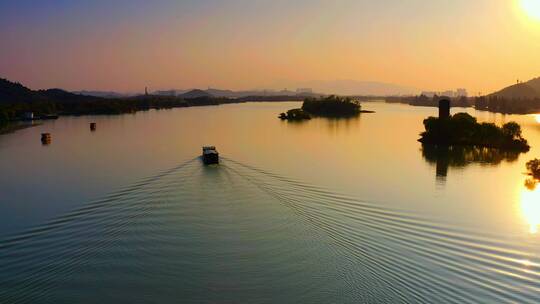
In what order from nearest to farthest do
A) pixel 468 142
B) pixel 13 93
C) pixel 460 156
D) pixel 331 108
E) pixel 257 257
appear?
pixel 257 257
pixel 460 156
pixel 468 142
pixel 331 108
pixel 13 93

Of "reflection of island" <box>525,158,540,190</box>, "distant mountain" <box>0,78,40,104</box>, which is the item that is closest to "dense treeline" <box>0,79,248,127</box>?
"distant mountain" <box>0,78,40,104</box>

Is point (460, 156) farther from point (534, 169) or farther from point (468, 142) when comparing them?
point (534, 169)

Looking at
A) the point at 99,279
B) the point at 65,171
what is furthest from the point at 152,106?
the point at 99,279

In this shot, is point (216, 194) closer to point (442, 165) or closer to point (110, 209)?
point (110, 209)

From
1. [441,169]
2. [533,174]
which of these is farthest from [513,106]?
[441,169]

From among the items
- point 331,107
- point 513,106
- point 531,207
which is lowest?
point 531,207

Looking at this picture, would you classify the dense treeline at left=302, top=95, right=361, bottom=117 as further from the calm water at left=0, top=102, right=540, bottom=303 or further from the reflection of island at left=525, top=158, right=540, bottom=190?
the reflection of island at left=525, top=158, right=540, bottom=190

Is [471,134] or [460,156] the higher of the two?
[471,134]
